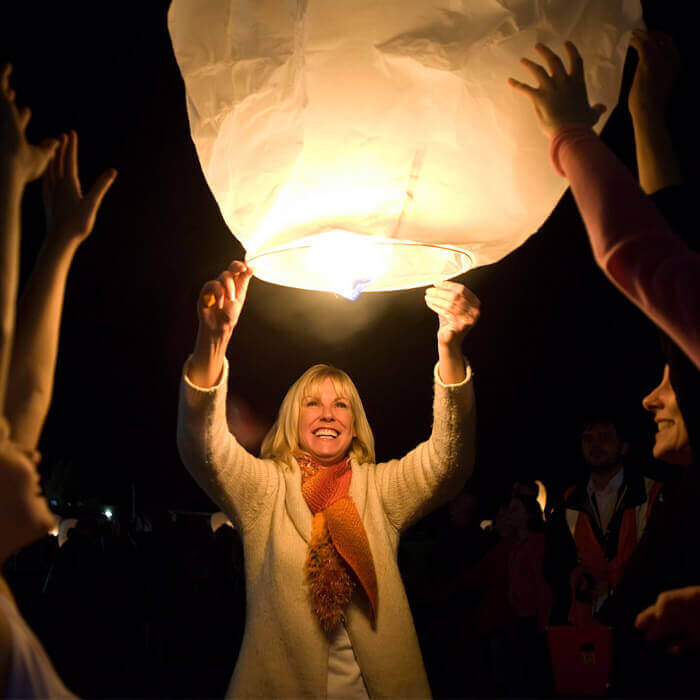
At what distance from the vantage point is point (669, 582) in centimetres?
108

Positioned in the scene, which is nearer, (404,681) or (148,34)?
(404,681)

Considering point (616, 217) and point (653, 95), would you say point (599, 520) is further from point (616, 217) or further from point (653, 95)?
point (616, 217)

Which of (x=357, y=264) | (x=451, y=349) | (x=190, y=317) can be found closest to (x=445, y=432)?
(x=451, y=349)

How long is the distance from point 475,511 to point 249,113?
8.84ft

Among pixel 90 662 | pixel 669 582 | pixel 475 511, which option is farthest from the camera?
pixel 475 511

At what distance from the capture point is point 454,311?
185 centimetres

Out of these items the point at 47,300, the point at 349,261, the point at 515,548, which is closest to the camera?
the point at 47,300

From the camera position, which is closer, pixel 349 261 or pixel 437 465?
pixel 349 261

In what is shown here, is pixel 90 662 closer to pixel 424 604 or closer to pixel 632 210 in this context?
pixel 424 604

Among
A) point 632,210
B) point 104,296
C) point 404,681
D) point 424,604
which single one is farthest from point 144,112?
point 424,604

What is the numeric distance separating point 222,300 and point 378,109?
2.25 feet

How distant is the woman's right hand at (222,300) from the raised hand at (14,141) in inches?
27.4

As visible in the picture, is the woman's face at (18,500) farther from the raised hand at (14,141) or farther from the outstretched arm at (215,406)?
the outstretched arm at (215,406)

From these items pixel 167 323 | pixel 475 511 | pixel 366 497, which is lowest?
pixel 475 511
